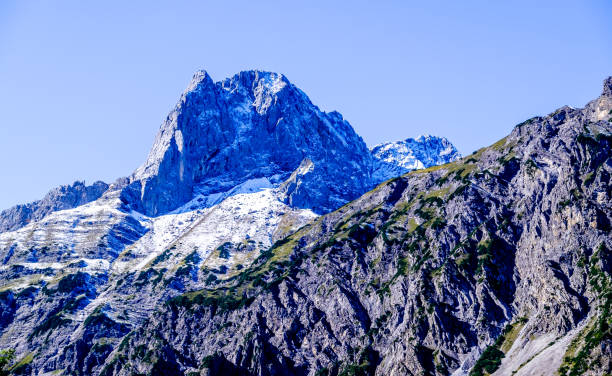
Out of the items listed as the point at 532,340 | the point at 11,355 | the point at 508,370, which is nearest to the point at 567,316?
the point at 532,340

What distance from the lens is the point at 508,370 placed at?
626ft

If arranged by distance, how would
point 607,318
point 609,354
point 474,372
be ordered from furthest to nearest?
point 474,372
point 607,318
point 609,354

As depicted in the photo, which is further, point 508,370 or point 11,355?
point 508,370

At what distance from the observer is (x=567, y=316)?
200 meters

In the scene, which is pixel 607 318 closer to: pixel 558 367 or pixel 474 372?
pixel 558 367

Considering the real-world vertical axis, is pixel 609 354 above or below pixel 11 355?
below

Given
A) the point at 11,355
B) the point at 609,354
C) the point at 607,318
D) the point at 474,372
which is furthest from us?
the point at 474,372

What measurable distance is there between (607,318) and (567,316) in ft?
67.4

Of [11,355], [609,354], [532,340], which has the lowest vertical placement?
[609,354]

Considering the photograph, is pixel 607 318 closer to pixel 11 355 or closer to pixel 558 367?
pixel 558 367

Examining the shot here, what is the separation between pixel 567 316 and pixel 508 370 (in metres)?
27.6

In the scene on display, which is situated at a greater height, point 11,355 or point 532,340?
point 11,355

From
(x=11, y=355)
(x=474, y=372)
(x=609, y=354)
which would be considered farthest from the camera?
(x=474, y=372)

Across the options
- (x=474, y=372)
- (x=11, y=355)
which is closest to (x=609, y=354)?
(x=474, y=372)
